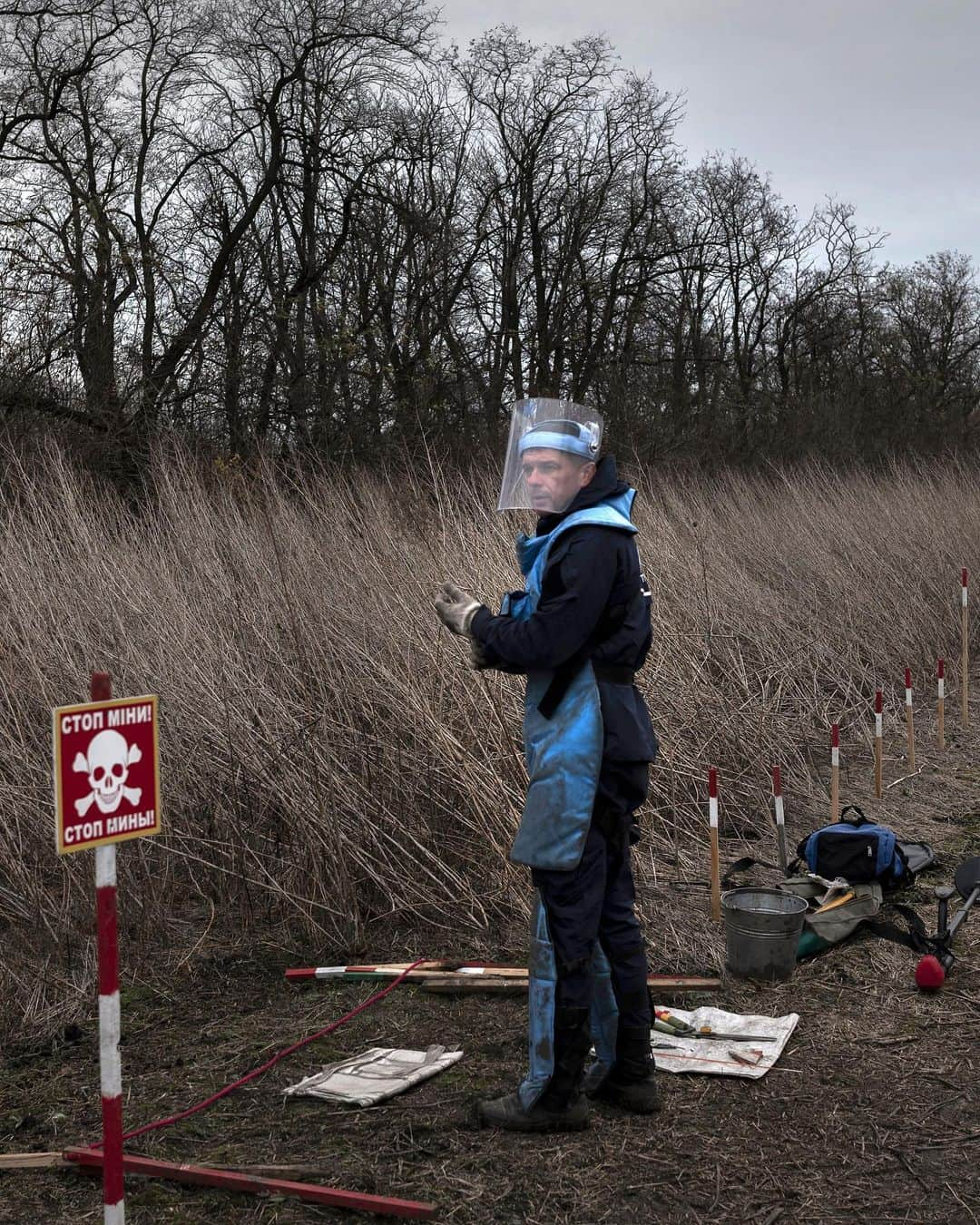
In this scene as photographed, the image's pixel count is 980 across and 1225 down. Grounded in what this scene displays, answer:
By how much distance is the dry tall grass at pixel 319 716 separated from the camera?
468 cm

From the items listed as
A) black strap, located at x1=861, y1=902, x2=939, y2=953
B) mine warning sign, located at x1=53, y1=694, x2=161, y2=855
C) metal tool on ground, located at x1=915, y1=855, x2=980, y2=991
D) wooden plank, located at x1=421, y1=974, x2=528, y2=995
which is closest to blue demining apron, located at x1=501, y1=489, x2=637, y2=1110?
wooden plank, located at x1=421, y1=974, x2=528, y2=995

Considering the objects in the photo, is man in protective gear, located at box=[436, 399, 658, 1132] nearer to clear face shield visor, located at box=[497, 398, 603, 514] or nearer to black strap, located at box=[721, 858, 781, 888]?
clear face shield visor, located at box=[497, 398, 603, 514]

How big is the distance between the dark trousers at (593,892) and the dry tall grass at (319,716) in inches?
50.5

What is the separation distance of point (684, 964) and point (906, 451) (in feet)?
60.3

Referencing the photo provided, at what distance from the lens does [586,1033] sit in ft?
10.3

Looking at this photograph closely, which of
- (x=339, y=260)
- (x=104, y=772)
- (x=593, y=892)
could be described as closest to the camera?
(x=104, y=772)

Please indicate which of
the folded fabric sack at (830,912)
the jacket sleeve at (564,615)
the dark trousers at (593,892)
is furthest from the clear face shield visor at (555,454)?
the folded fabric sack at (830,912)

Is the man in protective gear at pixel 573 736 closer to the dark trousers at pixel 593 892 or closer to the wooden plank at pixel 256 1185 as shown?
the dark trousers at pixel 593 892

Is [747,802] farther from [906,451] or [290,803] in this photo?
[906,451]

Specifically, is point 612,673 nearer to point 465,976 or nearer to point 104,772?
point 104,772

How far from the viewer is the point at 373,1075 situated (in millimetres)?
3484

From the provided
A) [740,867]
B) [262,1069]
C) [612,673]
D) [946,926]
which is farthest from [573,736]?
[740,867]

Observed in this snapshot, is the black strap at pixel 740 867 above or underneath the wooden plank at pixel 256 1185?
above

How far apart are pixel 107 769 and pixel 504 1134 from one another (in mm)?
1525
